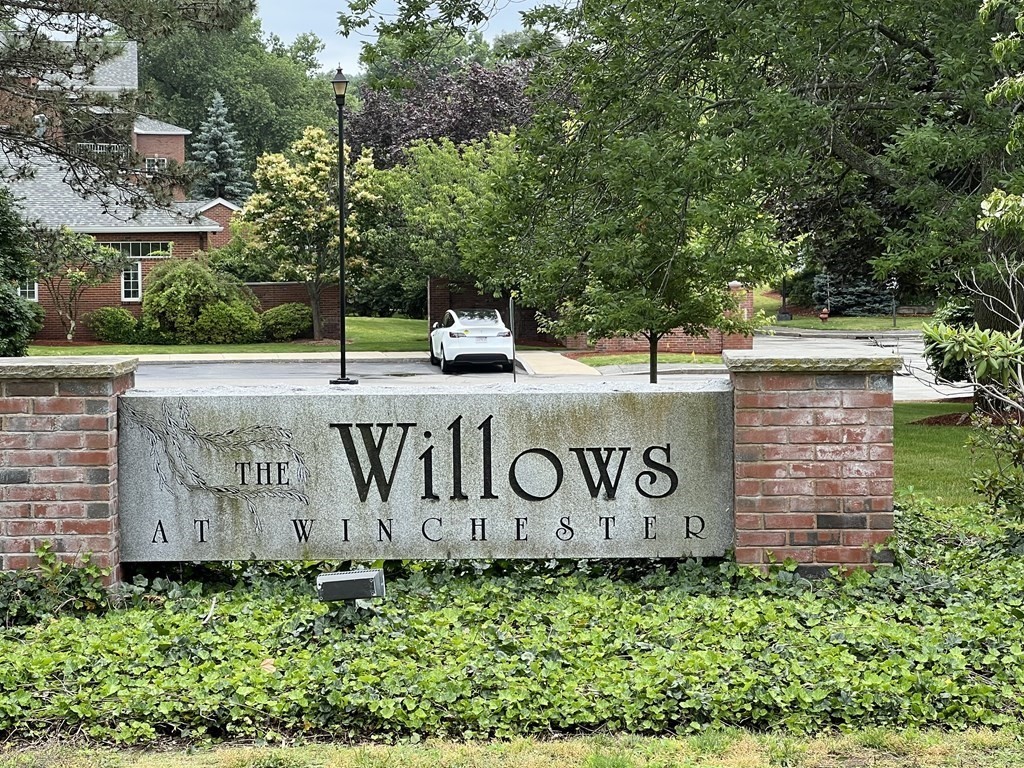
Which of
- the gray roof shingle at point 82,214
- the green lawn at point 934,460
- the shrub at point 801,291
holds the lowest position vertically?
the green lawn at point 934,460

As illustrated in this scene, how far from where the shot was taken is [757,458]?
19.1 ft

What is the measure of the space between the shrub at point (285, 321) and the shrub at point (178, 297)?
126 cm

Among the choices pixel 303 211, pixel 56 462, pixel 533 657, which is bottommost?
pixel 533 657

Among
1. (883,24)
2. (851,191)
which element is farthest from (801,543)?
(851,191)

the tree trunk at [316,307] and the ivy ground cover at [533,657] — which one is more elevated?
the tree trunk at [316,307]

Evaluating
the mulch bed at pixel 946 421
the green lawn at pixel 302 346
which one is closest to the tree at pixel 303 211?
the green lawn at pixel 302 346

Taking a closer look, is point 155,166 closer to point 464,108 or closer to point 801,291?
point 464,108

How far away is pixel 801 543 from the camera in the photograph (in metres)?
5.85

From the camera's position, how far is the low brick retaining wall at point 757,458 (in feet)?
18.8

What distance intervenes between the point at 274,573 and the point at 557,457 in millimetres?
1553

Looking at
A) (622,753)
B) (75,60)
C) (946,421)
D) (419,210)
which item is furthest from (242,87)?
(622,753)

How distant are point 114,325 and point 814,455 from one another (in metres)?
34.2

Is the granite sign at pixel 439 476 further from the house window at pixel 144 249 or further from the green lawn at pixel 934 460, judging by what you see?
the house window at pixel 144 249

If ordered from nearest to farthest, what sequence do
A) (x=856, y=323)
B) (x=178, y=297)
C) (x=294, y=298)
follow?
1. (x=178, y=297)
2. (x=294, y=298)
3. (x=856, y=323)
